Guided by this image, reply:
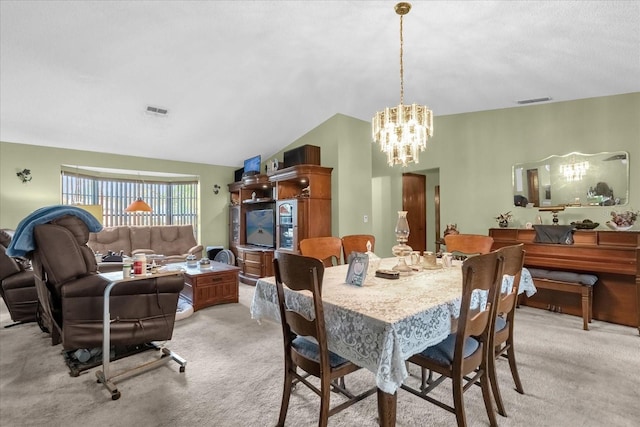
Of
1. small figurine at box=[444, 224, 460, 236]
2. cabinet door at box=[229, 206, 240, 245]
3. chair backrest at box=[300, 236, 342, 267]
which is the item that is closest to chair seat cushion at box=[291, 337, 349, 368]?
chair backrest at box=[300, 236, 342, 267]

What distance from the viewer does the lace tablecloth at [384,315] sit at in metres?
1.19

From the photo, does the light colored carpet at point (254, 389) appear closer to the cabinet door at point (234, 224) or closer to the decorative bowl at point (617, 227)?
the decorative bowl at point (617, 227)

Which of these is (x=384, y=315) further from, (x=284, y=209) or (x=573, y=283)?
(x=284, y=209)

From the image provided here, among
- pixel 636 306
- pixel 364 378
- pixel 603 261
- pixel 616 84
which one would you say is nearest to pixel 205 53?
pixel 364 378

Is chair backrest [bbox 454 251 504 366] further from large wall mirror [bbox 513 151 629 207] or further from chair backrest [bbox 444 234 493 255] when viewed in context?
large wall mirror [bbox 513 151 629 207]

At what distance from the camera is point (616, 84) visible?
3283mm

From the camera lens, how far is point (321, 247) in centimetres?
259

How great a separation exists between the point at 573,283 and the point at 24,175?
25.2 feet

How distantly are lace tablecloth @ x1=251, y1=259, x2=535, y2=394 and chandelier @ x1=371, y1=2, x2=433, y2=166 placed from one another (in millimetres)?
1214

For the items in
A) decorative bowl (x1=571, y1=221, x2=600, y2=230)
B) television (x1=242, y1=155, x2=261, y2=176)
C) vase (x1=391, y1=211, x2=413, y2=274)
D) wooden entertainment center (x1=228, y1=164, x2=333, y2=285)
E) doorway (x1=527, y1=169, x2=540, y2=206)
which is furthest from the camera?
television (x1=242, y1=155, x2=261, y2=176)

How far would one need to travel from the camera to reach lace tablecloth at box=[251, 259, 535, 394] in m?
1.19

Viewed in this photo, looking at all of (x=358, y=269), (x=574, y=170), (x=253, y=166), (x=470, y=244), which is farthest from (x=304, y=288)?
(x=253, y=166)

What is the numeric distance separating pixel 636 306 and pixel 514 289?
92.8 inches

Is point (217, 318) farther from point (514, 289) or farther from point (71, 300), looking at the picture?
point (514, 289)
